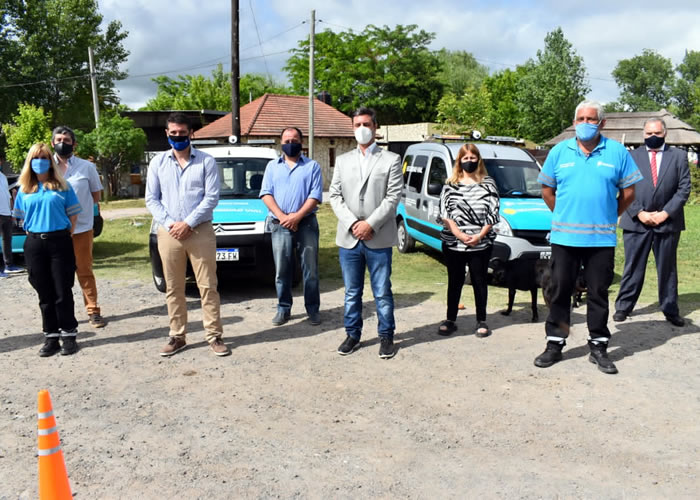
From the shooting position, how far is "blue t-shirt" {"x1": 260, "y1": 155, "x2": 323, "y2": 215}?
6.24 metres

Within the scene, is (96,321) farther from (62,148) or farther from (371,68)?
(371,68)

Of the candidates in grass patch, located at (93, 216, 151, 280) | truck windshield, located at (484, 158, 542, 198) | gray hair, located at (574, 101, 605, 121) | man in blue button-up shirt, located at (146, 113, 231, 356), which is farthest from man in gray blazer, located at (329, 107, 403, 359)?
grass patch, located at (93, 216, 151, 280)

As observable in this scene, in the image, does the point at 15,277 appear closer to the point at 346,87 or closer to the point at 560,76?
the point at 560,76

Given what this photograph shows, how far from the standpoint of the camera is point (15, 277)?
→ 941cm

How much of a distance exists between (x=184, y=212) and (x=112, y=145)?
83.4 ft

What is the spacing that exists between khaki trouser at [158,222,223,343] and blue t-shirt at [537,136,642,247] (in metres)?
3.04

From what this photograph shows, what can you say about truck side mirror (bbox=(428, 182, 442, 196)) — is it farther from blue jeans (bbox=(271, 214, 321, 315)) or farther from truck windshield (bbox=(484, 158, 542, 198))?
blue jeans (bbox=(271, 214, 321, 315))

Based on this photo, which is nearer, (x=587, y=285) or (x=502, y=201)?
(x=587, y=285)

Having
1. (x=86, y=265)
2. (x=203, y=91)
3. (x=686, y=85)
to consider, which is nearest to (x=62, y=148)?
(x=86, y=265)

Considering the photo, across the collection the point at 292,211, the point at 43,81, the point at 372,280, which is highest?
the point at 43,81

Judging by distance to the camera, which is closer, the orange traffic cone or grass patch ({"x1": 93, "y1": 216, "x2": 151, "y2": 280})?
the orange traffic cone

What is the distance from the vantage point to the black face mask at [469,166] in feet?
19.7

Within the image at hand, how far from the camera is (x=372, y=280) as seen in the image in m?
5.46

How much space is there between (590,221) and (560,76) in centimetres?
3994
